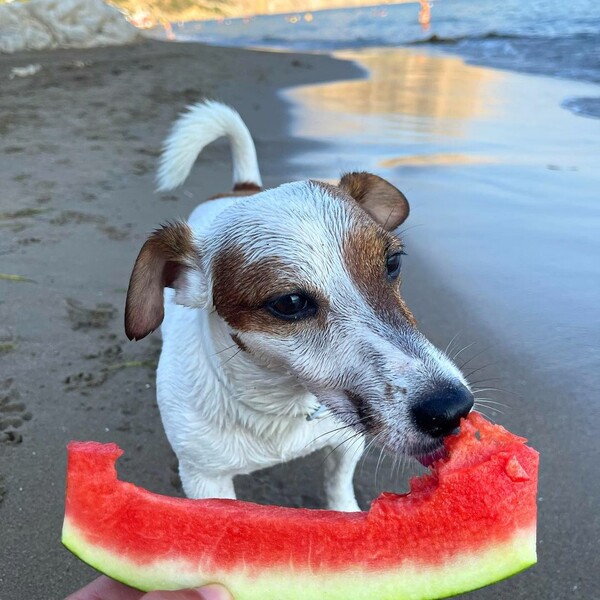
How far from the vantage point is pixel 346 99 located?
33.6 ft

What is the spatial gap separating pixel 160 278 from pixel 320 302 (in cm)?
74

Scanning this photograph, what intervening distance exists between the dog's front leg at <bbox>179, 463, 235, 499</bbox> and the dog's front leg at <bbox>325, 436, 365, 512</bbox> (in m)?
0.45

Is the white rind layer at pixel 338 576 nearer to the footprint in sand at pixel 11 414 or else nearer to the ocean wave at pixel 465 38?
the footprint in sand at pixel 11 414

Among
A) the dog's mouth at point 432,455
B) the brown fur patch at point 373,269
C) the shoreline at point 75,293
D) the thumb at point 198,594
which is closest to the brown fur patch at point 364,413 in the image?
the dog's mouth at point 432,455

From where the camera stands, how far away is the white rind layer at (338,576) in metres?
1.42

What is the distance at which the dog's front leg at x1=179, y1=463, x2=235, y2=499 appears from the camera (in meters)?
2.44

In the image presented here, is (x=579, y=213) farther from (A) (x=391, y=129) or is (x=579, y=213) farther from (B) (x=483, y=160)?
(A) (x=391, y=129)

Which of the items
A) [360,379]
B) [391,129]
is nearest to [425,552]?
[360,379]

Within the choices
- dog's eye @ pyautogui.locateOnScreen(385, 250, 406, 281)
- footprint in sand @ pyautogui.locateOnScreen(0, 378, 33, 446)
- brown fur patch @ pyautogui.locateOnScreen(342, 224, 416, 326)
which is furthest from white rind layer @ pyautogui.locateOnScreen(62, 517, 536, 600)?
footprint in sand @ pyautogui.locateOnScreen(0, 378, 33, 446)

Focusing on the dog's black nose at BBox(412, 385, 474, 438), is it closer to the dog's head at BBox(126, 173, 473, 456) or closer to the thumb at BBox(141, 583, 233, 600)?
the dog's head at BBox(126, 173, 473, 456)

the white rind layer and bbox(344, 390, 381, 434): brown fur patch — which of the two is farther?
bbox(344, 390, 381, 434): brown fur patch

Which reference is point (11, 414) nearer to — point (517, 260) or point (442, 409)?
point (442, 409)

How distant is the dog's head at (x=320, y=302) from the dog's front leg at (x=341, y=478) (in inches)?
22.9

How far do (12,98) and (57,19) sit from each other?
955 centimetres
